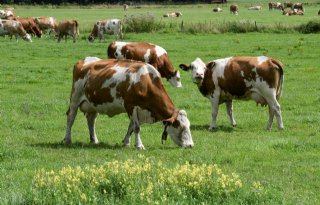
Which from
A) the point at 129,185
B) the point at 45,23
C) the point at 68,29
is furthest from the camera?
the point at 45,23

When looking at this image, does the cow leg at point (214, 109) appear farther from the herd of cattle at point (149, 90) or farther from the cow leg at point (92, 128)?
the cow leg at point (92, 128)

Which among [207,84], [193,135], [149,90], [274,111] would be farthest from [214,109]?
[149,90]

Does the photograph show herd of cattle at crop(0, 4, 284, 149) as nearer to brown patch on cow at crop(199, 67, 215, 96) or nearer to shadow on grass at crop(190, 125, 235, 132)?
A: brown patch on cow at crop(199, 67, 215, 96)

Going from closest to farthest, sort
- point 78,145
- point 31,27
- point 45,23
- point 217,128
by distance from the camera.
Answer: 1. point 78,145
2. point 217,128
3. point 31,27
4. point 45,23

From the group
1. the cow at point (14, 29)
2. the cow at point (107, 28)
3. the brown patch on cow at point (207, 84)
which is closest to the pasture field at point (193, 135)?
the brown patch on cow at point (207, 84)

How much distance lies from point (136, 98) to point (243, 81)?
376 centimetres

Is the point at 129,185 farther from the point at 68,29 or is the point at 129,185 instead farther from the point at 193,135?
the point at 68,29

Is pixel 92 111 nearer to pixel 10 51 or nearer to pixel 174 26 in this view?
pixel 10 51

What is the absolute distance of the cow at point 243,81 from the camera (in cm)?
1522

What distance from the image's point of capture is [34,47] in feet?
125

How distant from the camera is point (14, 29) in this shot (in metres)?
45.8

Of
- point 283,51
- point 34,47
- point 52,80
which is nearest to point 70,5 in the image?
point 34,47

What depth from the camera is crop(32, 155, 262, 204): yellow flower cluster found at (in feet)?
24.8

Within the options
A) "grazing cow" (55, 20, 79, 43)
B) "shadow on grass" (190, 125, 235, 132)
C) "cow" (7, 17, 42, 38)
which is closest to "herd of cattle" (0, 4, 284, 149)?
"shadow on grass" (190, 125, 235, 132)
